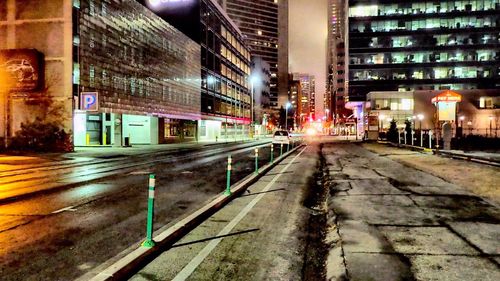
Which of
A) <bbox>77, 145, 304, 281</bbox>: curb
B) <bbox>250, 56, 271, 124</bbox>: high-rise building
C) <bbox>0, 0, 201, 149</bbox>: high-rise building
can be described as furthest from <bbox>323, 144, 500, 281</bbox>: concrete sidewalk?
<bbox>250, 56, 271, 124</bbox>: high-rise building

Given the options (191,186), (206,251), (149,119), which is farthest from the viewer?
(149,119)

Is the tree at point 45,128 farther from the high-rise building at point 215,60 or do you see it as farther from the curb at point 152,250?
the curb at point 152,250

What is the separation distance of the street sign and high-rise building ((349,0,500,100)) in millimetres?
70128

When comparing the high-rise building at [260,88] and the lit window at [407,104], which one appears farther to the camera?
the high-rise building at [260,88]

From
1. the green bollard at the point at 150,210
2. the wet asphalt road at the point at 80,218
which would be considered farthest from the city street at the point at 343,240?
the wet asphalt road at the point at 80,218

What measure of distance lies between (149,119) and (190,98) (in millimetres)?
12290

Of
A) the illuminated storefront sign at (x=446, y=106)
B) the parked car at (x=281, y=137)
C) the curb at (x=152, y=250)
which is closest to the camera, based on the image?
the curb at (x=152, y=250)

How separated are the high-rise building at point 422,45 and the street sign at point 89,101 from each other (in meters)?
70.1

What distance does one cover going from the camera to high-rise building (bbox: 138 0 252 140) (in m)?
65.9

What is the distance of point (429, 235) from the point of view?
283 inches

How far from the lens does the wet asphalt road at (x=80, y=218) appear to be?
5.85m

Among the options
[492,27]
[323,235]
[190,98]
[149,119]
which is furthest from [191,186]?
[492,27]

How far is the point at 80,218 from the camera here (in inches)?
346

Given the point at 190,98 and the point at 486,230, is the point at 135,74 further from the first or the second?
the point at 486,230
